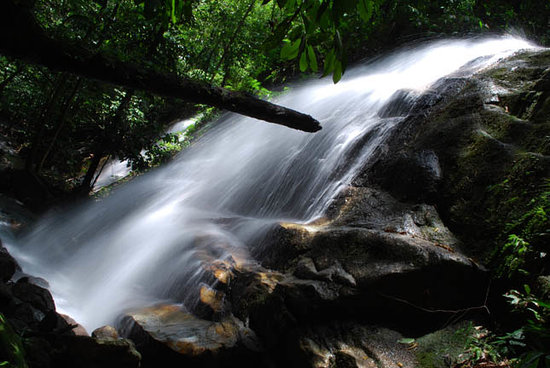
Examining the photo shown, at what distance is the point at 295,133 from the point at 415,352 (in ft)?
20.8

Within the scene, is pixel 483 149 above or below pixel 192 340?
above

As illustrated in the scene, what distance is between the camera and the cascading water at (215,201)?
5332 mm

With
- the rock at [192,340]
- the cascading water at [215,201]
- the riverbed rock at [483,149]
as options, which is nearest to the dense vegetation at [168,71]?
the riverbed rock at [483,149]

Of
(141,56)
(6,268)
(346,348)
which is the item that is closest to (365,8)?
(346,348)

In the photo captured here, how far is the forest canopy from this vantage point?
2266mm

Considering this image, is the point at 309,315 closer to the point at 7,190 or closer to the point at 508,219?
the point at 508,219

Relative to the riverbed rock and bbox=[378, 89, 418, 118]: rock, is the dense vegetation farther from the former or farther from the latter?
bbox=[378, 89, 418, 118]: rock

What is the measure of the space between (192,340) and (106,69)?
2.60 meters

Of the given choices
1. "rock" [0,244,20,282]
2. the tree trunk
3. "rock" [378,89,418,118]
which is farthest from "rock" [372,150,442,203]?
the tree trunk

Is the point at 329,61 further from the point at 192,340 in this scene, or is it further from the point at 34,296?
the point at 34,296

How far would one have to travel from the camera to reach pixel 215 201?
7.88 m

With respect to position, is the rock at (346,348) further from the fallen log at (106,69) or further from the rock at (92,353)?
the fallen log at (106,69)

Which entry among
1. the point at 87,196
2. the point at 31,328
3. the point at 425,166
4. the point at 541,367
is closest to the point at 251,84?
the point at 87,196

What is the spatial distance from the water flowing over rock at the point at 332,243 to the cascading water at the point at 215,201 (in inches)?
1.8
